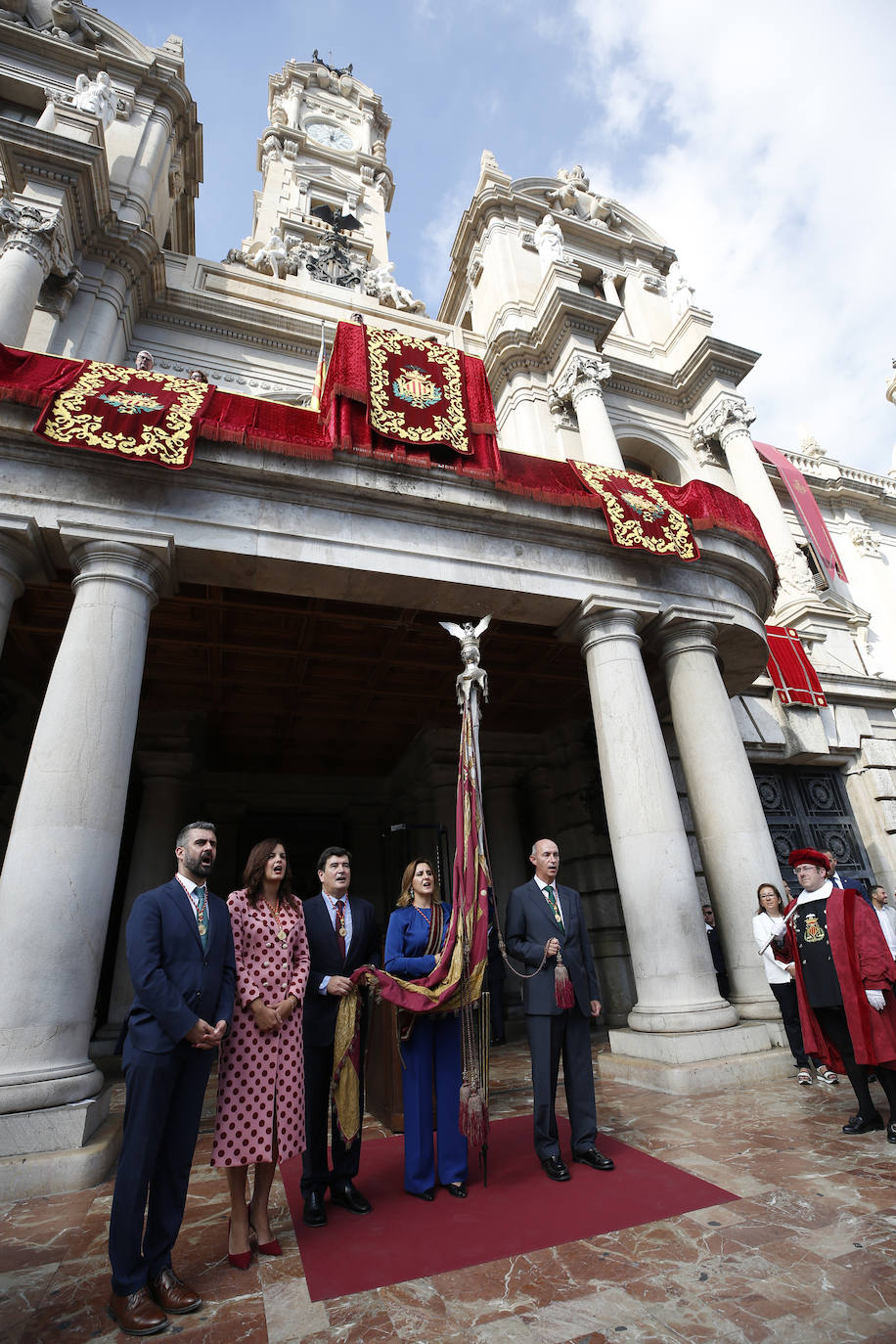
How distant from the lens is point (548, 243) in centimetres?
1769

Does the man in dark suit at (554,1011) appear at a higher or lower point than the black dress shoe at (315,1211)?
higher

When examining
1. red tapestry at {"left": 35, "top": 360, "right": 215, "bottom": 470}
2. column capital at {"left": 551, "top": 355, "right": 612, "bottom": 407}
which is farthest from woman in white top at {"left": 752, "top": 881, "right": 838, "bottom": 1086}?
column capital at {"left": 551, "top": 355, "right": 612, "bottom": 407}

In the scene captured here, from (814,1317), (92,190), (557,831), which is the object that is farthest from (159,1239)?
(92,190)

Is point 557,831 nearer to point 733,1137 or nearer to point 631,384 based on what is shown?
point 733,1137

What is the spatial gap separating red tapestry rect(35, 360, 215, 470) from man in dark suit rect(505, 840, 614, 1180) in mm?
5169

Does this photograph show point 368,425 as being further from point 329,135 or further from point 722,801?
point 329,135

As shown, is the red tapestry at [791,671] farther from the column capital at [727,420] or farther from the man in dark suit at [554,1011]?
the man in dark suit at [554,1011]

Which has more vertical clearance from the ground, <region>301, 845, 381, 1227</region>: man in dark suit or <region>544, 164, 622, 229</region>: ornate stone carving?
<region>544, 164, 622, 229</region>: ornate stone carving

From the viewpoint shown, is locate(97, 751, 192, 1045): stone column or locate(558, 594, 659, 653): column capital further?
locate(97, 751, 192, 1045): stone column

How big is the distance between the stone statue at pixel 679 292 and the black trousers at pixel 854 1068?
64.5ft

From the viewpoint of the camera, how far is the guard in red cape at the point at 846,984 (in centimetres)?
468

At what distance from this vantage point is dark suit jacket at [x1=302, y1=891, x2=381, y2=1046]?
3896 millimetres

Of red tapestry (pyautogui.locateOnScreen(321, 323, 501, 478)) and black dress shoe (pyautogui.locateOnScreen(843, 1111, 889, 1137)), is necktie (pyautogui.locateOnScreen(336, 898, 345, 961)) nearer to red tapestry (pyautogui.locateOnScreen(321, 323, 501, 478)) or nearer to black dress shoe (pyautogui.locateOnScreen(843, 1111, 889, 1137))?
black dress shoe (pyautogui.locateOnScreen(843, 1111, 889, 1137))

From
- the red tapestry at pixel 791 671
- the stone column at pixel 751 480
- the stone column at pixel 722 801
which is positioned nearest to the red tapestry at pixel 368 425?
the stone column at pixel 722 801
